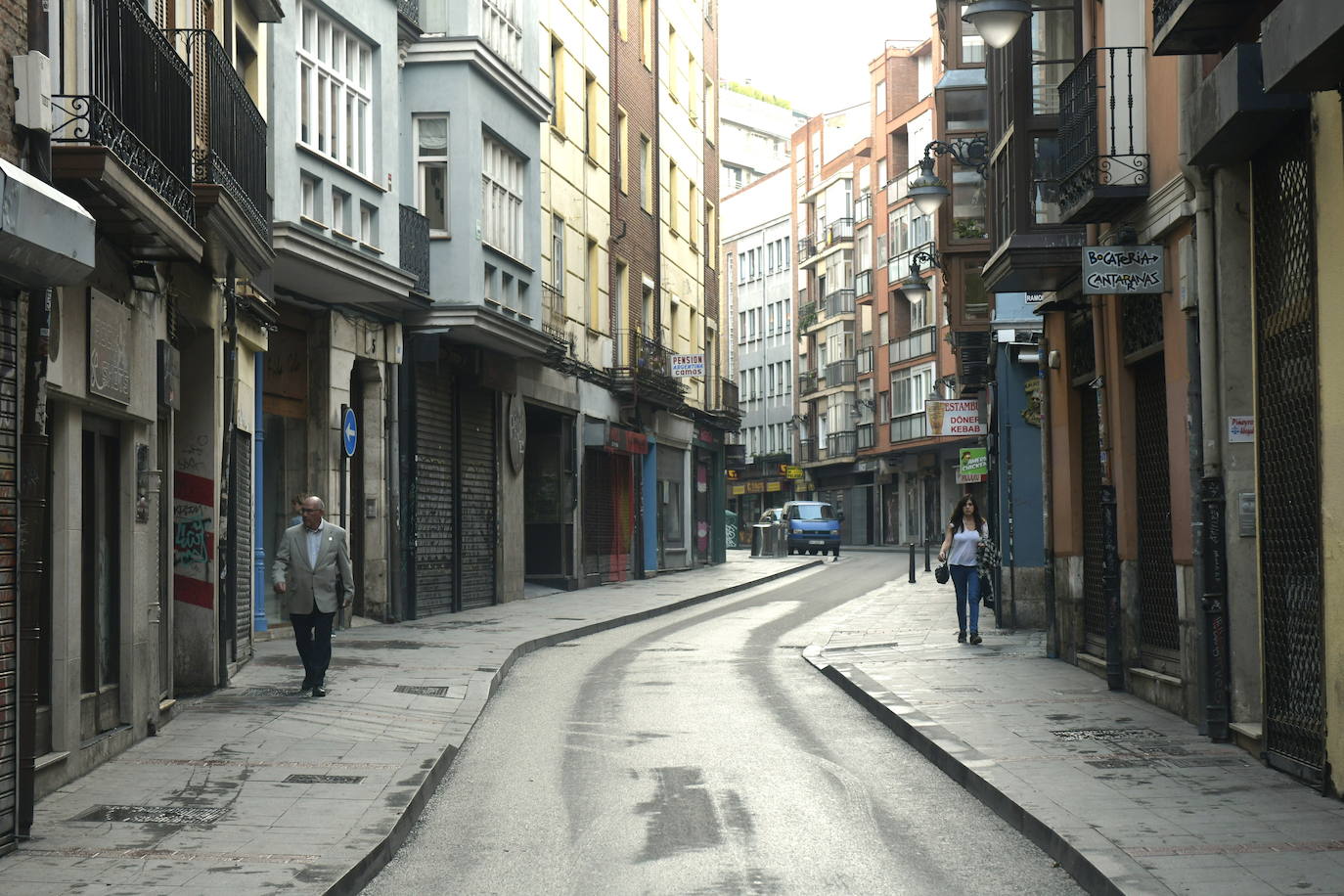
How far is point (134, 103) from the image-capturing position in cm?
1098

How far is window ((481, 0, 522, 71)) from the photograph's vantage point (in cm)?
2616

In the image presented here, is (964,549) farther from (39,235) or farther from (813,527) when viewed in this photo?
(813,527)

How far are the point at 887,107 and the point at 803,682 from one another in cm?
5743

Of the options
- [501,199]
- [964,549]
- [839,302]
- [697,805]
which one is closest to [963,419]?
[964,549]

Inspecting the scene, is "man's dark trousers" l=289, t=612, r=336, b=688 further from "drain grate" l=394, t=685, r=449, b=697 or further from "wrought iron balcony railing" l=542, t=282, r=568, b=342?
"wrought iron balcony railing" l=542, t=282, r=568, b=342

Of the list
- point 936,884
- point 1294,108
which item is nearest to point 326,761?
point 936,884

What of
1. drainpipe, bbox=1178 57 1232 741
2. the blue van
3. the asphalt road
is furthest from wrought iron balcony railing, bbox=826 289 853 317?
drainpipe, bbox=1178 57 1232 741

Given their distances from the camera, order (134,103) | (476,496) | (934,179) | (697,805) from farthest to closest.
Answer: (476,496), (934,179), (134,103), (697,805)

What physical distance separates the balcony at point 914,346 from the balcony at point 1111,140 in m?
51.6

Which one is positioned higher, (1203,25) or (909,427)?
(909,427)

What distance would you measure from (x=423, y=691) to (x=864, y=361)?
63537mm

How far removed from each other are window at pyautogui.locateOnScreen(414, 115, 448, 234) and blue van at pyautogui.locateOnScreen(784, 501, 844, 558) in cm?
3549

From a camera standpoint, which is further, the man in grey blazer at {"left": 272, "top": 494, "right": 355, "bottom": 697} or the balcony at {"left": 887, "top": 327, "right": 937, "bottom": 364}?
the balcony at {"left": 887, "top": 327, "right": 937, "bottom": 364}

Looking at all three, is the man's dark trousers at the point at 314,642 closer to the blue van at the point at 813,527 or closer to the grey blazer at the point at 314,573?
the grey blazer at the point at 314,573
